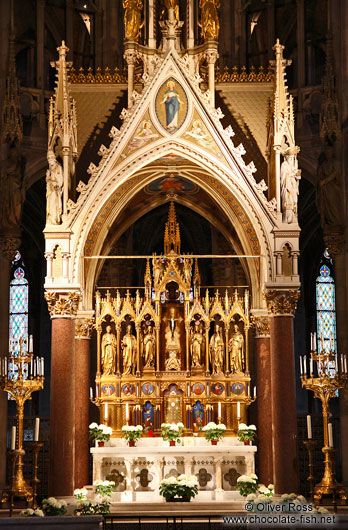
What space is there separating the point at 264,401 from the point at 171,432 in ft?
8.75

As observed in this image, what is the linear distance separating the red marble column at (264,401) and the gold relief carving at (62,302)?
4.98m

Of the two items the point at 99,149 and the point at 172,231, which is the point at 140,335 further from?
the point at 99,149

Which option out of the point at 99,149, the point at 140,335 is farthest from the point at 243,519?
the point at 99,149

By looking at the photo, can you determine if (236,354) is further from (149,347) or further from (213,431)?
(213,431)

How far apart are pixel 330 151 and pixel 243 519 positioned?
12607 mm

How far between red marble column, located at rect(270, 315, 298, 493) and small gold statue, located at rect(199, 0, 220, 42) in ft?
24.4

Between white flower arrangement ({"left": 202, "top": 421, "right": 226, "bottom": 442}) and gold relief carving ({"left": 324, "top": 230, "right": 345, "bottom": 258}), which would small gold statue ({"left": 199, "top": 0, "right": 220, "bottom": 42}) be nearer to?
gold relief carving ({"left": 324, "top": 230, "right": 345, "bottom": 258})

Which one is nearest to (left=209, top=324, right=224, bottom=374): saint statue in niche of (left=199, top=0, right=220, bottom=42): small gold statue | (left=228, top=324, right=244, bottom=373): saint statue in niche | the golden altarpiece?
the golden altarpiece

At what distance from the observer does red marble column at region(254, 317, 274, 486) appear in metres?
26.8

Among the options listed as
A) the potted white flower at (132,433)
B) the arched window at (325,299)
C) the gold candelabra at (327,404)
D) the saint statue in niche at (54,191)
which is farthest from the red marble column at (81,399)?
the arched window at (325,299)

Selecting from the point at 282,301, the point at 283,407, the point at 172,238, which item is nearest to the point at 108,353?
the point at 172,238

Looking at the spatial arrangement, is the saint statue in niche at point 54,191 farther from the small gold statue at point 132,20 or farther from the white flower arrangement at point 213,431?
the white flower arrangement at point 213,431

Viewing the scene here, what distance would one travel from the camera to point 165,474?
25.8 meters

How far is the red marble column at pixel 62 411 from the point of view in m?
24.1
